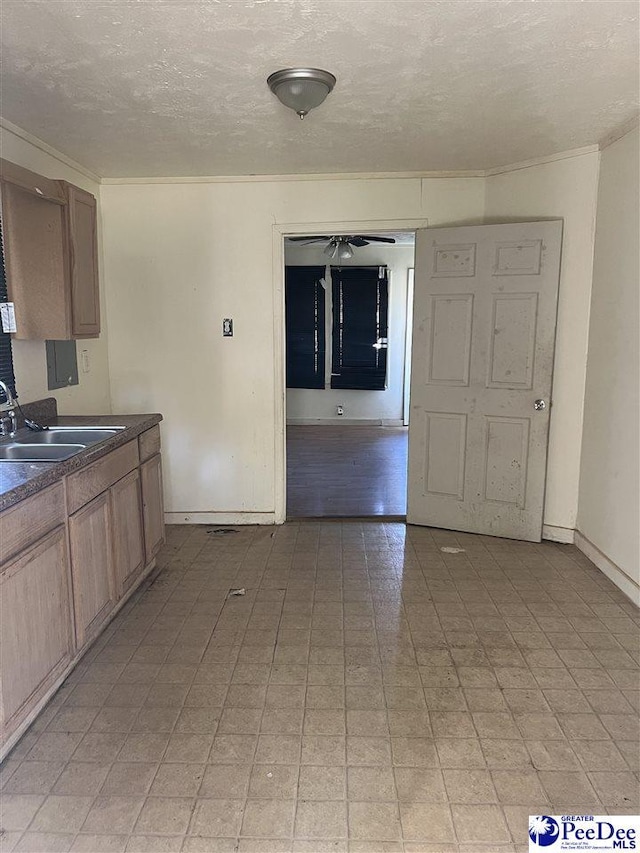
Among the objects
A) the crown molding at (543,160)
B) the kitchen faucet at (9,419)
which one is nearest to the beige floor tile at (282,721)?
the kitchen faucet at (9,419)

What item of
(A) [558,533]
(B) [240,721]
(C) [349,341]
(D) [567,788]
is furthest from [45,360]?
(C) [349,341]

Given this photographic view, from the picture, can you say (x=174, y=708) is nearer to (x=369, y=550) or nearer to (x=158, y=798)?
(x=158, y=798)

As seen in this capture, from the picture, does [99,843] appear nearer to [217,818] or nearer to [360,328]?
[217,818]

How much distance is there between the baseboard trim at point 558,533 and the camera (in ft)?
12.4

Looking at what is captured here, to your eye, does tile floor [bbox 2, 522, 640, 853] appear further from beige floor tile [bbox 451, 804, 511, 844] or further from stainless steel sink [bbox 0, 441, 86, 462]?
stainless steel sink [bbox 0, 441, 86, 462]

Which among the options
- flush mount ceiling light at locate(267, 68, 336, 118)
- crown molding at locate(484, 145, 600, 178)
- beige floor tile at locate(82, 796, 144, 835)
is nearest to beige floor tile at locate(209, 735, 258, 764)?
beige floor tile at locate(82, 796, 144, 835)

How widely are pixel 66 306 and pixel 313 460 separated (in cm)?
368

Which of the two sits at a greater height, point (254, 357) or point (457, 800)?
point (254, 357)

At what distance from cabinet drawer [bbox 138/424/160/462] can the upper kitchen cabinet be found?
0.62 meters

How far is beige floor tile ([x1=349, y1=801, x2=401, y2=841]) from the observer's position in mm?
1647

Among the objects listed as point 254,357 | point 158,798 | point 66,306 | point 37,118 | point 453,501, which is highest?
point 37,118

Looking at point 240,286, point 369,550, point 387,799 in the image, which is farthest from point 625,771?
point 240,286

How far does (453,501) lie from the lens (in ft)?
13.2

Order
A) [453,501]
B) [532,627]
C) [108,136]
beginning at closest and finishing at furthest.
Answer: [532,627]
[108,136]
[453,501]
